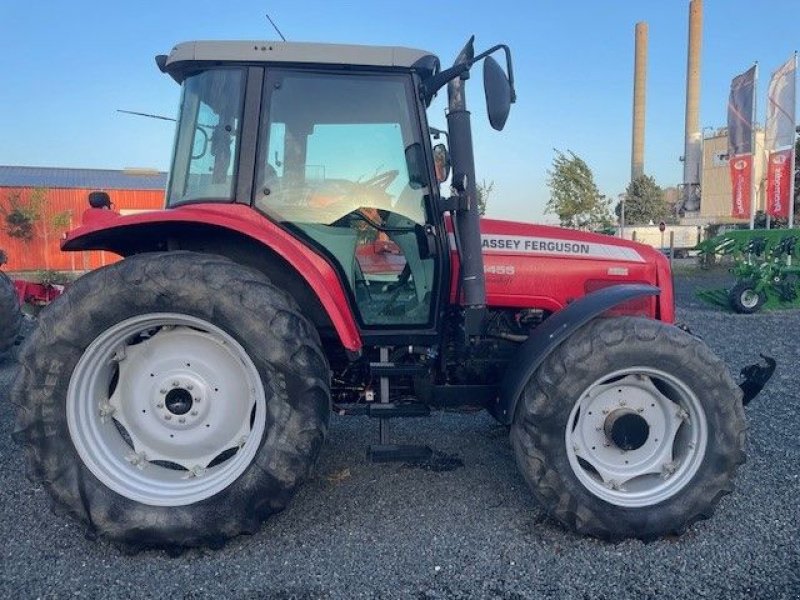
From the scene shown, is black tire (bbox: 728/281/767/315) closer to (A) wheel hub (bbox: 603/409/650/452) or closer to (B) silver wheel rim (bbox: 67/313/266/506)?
(A) wheel hub (bbox: 603/409/650/452)

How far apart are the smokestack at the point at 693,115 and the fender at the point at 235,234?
44.6m

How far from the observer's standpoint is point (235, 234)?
3.14 meters

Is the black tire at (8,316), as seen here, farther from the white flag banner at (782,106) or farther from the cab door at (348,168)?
the white flag banner at (782,106)

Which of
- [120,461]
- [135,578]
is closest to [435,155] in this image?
[120,461]

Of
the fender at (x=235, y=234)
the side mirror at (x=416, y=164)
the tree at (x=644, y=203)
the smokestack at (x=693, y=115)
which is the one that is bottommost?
the fender at (x=235, y=234)

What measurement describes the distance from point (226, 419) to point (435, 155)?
5.26ft

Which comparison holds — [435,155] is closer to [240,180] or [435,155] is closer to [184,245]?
[240,180]

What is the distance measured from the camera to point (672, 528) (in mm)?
2938

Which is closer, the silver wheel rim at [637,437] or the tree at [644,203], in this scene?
the silver wheel rim at [637,437]

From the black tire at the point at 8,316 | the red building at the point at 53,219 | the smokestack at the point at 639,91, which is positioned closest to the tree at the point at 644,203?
the smokestack at the point at 639,91

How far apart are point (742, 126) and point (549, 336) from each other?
20.0 meters

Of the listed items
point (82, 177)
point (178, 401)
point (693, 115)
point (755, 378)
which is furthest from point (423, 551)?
point (693, 115)

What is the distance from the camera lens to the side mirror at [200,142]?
3232 millimetres

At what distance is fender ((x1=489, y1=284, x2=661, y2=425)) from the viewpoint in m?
2.97
